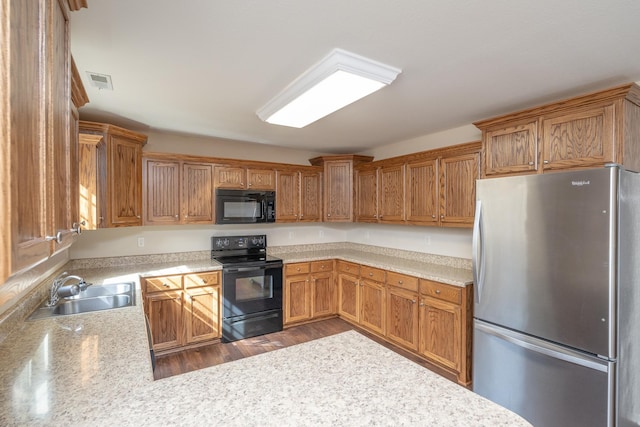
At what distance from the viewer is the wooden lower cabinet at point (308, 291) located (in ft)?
12.7

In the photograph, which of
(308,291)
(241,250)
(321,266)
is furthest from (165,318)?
(321,266)

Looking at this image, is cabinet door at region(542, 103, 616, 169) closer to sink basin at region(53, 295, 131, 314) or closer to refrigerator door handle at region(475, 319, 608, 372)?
refrigerator door handle at region(475, 319, 608, 372)

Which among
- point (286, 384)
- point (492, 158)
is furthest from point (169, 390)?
point (492, 158)

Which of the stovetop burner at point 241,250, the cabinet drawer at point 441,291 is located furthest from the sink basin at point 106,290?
the cabinet drawer at point 441,291

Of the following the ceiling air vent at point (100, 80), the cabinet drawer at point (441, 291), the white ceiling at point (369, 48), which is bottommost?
the cabinet drawer at point (441, 291)

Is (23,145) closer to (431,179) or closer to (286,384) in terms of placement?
(286,384)

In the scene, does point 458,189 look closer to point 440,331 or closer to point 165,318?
point 440,331

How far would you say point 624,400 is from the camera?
181 centimetres

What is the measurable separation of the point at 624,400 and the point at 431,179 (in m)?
2.19

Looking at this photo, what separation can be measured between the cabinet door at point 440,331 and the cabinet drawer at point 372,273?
0.61 metres

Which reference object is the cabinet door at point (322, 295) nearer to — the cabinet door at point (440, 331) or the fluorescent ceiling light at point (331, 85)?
the cabinet door at point (440, 331)

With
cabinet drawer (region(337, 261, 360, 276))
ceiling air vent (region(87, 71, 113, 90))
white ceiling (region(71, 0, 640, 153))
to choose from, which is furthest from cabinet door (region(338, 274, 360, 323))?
ceiling air vent (region(87, 71, 113, 90))

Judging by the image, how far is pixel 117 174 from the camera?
115 inches

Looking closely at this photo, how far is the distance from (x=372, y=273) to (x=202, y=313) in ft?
6.64
